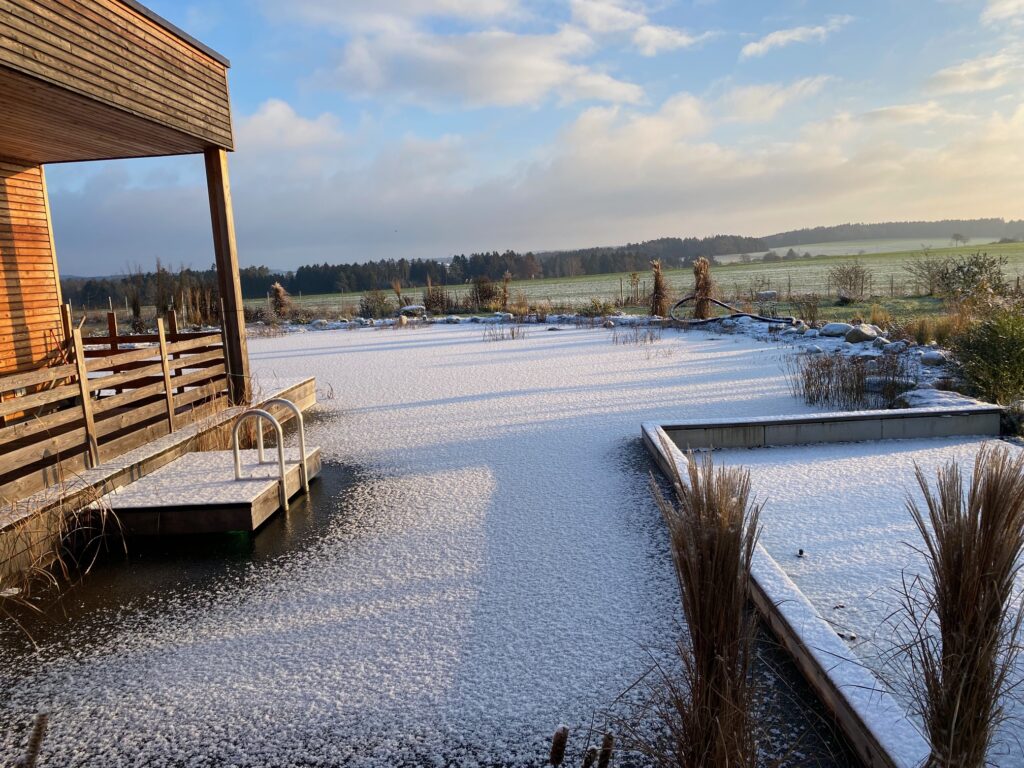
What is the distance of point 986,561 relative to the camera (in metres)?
1.73

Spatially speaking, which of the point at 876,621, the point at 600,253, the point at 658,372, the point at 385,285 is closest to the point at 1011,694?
the point at 876,621

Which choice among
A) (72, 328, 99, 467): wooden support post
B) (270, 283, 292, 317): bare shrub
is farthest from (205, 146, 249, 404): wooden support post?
(270, 283, 292, 317): bare shrub

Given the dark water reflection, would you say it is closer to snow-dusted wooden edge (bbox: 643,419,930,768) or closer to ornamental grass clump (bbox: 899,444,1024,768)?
snow-dusted wooden edge (bbox: 643,419,930,768)

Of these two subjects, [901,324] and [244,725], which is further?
[901,324]

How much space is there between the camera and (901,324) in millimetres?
11906

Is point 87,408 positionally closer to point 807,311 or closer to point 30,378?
point 30,378

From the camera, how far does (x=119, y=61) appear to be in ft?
17.2

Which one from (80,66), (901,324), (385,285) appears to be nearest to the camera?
(80,66)

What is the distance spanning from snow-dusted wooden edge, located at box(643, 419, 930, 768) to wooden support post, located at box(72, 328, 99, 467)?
13.5 feet

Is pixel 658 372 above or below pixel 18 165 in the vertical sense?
below

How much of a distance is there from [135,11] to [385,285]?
3662 cm

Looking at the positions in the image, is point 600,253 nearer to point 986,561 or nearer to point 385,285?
point 385,285

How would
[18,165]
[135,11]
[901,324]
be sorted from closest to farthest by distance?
[135,11]
[18,165]
[901,324]

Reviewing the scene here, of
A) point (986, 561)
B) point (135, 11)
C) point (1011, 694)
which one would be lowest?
point (1011, 694)
